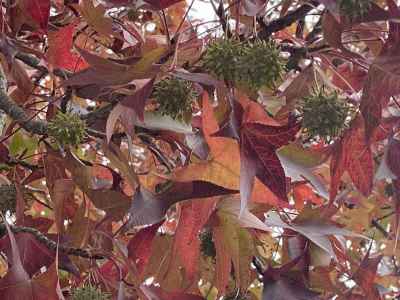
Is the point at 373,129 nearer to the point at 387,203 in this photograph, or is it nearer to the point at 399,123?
the point at 399,123

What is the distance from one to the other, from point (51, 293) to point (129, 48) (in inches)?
21.1

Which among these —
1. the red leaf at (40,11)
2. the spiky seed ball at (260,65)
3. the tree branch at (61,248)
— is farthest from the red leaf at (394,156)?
the red leaf at (40,11)

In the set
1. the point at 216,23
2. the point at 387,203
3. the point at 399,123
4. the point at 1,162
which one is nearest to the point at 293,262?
the point at 399,123

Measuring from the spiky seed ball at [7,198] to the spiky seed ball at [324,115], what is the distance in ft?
1.78

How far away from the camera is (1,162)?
143cm

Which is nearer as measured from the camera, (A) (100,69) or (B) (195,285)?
(A) (100,69)

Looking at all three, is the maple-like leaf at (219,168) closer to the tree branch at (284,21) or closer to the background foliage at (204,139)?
the background foliage at (204,139)

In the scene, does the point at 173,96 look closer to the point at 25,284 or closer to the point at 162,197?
the point at 162,197

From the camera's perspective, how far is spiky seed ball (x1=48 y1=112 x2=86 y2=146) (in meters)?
1.16

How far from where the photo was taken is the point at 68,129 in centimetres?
116

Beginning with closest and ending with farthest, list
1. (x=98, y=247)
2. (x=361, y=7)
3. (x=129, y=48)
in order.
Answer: (x=361, y=7)
(x=98, y=247)
(x=129, y=48)

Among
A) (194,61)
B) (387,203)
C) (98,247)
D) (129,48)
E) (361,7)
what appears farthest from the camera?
(387,203)

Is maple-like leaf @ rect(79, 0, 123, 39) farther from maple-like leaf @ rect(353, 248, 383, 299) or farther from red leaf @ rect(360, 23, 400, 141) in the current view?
maple-like leaf @ rect(353, 248, 383, 299)

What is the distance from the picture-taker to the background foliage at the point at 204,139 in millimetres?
975
